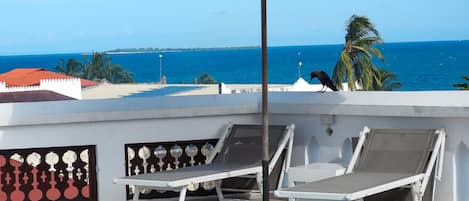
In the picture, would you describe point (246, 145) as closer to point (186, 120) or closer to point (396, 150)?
point (186, 120)

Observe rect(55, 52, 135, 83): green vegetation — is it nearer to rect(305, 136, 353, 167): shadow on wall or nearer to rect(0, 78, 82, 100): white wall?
rect(0, 78, 82, 100): white wall

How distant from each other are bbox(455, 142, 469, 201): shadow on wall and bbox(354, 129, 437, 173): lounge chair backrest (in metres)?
0.19

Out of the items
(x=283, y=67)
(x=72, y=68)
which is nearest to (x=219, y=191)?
(x=72, y=68)

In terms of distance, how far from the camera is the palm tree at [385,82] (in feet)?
106

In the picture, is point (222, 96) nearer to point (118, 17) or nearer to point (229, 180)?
point (229, 180)

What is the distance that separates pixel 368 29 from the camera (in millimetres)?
31078

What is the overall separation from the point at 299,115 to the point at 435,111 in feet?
3.36

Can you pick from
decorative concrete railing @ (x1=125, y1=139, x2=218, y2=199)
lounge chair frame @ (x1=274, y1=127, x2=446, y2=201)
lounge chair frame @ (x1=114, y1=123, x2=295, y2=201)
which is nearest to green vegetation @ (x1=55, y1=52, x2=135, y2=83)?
decorative concrete railing @ (x1=125, y1=139, x2=218, y2=199)

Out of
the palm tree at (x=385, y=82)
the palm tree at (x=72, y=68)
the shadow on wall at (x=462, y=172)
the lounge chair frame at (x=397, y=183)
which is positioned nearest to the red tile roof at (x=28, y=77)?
the palm tree at (x=385, y=82)

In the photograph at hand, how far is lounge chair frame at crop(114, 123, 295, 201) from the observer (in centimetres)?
441

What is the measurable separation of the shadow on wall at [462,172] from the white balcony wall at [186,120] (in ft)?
0.35

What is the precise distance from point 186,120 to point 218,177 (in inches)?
29.0

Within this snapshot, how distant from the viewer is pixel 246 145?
16.6ft

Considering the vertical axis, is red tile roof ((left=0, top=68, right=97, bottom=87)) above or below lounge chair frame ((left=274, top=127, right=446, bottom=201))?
above
